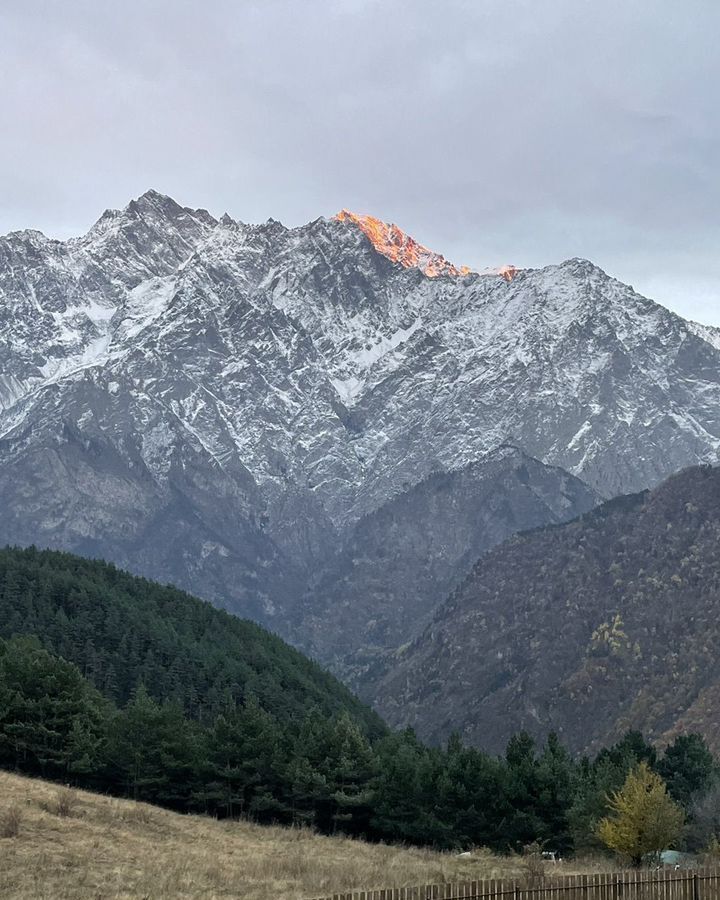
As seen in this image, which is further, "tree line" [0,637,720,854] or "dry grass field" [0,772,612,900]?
"tree line" [0,637,720,854]

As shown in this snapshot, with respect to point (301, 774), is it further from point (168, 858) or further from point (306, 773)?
point (168, 858)

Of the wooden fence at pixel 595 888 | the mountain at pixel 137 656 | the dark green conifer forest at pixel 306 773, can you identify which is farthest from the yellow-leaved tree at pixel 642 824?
the mountain at pixel 137 656

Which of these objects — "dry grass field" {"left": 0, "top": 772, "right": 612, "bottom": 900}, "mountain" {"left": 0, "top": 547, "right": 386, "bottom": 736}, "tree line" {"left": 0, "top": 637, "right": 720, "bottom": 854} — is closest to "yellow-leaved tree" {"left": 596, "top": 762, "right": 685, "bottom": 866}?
"dry grass field" {"left": 0, "top": 772, "right": 612, "bottom": 900}

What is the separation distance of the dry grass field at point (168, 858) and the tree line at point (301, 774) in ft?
53.4

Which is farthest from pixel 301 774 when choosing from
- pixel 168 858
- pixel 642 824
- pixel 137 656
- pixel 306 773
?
pixel 137 656

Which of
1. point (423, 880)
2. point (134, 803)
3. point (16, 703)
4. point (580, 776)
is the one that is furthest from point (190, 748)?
point (423, 880)

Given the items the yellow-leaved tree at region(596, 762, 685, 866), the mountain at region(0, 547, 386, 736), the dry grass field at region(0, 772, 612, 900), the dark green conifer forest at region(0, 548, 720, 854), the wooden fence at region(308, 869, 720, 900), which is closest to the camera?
the wooden fence at region(308, 869, 720, 900)

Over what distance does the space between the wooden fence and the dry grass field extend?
10.6 m

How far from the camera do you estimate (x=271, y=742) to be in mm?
91375

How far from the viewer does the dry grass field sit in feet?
153

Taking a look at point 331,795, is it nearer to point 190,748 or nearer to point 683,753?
point 190,748

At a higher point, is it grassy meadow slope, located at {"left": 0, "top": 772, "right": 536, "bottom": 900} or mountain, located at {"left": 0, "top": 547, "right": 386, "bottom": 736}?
mountain, located at {"left": 0, "top": 547, "right": 386, "bottom": 736}

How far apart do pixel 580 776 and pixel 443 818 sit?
43.4ft

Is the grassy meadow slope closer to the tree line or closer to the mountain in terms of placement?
the tree line
